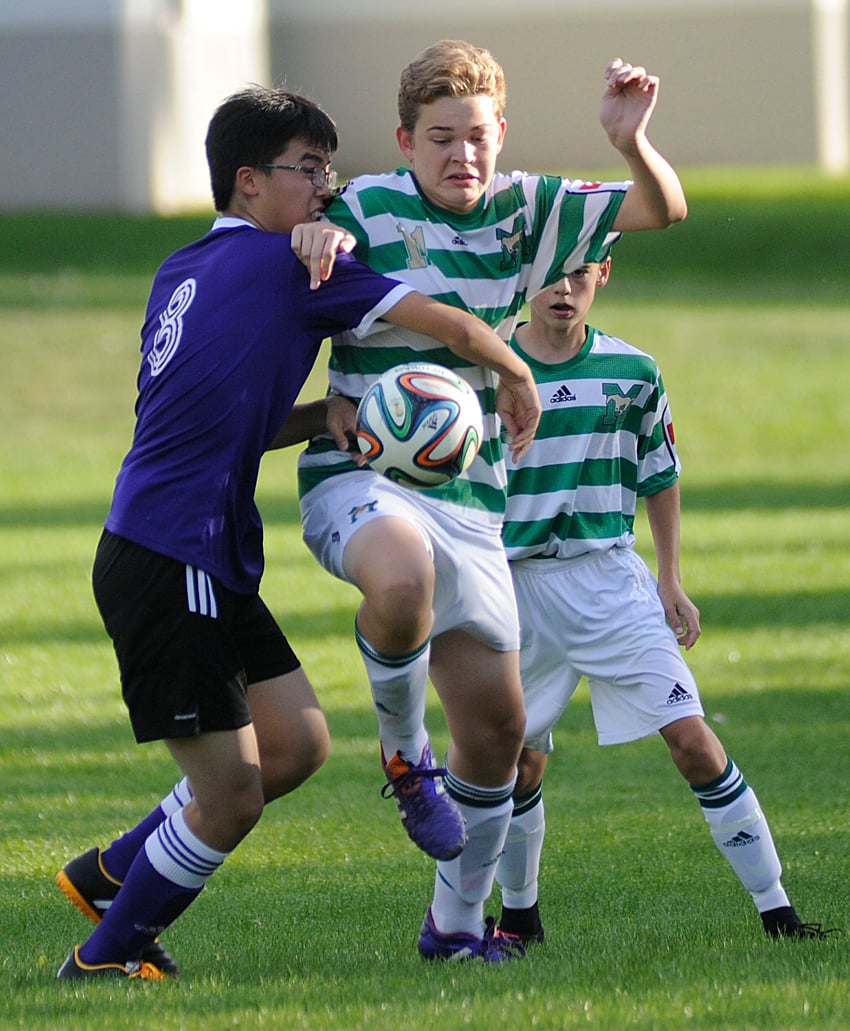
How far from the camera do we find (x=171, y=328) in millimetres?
4383

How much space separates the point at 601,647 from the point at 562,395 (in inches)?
29.9

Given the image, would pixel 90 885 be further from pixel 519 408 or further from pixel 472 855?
pixel 519 408

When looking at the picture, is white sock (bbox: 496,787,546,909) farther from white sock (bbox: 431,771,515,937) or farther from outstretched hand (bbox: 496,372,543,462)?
outstretched hand (bbox: 496,372,543,462)

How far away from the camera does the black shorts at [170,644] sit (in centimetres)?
420

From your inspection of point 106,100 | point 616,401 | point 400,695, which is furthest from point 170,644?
point 106,100

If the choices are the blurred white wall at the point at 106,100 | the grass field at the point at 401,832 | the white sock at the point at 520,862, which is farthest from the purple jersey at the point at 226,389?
the blurred white wall at the point at 106,100

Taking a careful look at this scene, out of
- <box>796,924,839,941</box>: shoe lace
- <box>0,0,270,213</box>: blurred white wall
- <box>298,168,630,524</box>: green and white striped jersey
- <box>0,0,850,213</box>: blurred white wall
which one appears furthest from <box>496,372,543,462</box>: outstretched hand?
<box>0,0,850,213</box>: blurred white wall

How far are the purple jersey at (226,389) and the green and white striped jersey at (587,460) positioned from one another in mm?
1093

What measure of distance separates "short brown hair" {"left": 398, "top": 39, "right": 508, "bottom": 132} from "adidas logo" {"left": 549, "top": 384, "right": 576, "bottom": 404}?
102 centimetres

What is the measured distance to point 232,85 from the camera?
37.2 metres

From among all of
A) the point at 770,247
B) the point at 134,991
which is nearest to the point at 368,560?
the point at 134,991

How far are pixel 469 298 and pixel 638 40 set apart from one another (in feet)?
128

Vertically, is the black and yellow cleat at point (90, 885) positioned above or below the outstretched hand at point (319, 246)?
below

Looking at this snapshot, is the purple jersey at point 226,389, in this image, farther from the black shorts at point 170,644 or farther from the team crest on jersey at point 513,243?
the team crest on jersey at point 513,243
